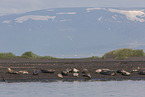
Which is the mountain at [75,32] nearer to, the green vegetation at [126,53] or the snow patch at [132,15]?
the snow patch at [132,15]

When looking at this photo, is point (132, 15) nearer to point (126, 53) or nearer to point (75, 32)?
point (75, 32)

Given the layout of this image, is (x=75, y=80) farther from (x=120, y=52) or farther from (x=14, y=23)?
(x=14, y=23)

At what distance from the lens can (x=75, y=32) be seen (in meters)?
195
